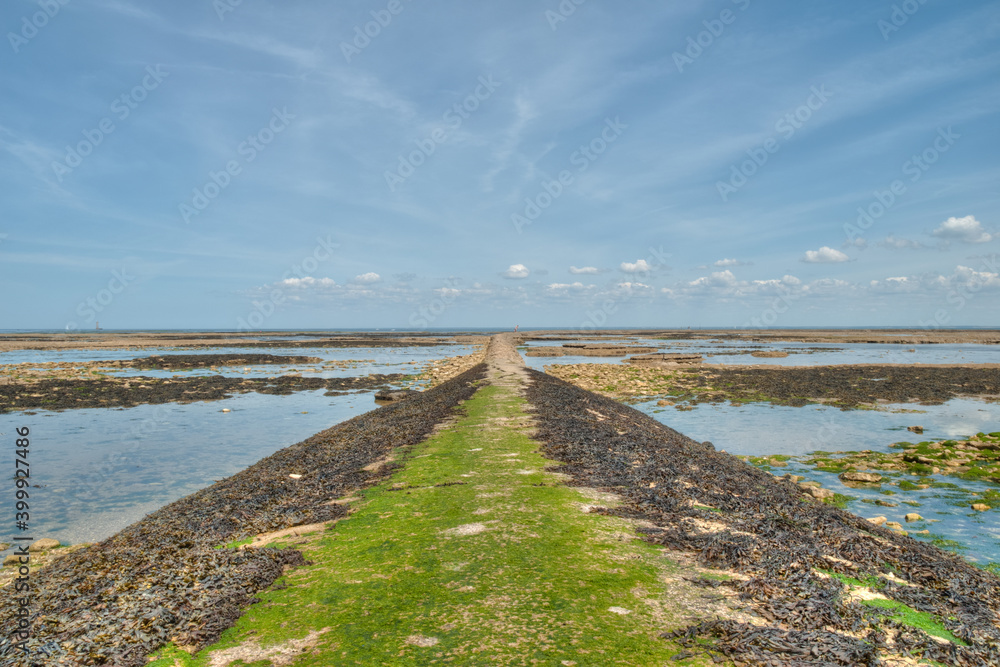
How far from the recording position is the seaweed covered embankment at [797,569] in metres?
5.37

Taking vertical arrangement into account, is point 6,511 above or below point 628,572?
below

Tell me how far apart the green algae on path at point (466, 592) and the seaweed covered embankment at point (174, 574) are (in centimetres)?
49

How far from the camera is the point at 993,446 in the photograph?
18672mm

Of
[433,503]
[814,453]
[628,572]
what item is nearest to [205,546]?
[433,503]

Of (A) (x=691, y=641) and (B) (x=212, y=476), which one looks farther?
(B) (x=212, y=476)

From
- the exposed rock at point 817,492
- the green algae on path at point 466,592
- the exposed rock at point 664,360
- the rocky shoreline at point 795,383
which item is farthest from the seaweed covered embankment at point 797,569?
the exposed rock at point 664,360

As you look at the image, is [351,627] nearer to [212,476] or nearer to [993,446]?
[212,476]

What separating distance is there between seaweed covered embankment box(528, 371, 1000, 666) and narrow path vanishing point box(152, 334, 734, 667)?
67cm

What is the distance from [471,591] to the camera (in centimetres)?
640

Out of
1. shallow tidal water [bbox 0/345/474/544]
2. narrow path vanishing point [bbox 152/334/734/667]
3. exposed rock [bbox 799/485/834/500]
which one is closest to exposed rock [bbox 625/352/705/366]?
shallow tidal water [bbox 0/345/474/544]

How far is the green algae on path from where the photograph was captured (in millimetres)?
5211

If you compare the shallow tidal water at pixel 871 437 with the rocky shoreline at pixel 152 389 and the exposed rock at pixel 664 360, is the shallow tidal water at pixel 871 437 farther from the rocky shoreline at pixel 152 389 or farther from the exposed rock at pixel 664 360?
the exposed rock at pixel 664 360

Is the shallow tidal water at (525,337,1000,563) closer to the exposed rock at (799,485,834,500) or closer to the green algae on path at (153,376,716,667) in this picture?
the exposed rock at (799,485,834,500)

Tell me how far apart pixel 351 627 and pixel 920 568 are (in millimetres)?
8459
